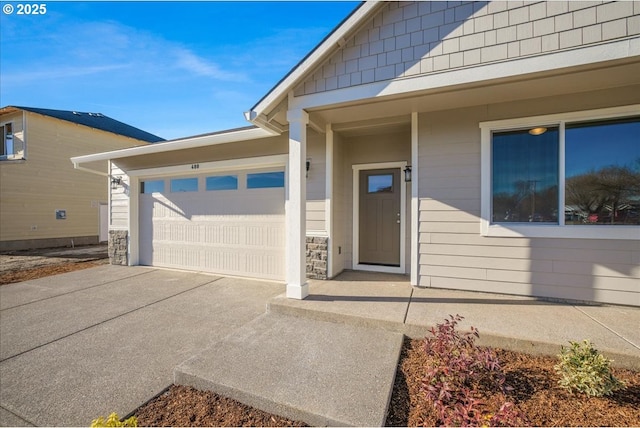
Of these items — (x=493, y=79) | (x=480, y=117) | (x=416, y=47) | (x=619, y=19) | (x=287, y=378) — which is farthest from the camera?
(x=480, y=117)

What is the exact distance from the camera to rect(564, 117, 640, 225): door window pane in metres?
3.32

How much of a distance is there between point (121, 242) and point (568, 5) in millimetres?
9399

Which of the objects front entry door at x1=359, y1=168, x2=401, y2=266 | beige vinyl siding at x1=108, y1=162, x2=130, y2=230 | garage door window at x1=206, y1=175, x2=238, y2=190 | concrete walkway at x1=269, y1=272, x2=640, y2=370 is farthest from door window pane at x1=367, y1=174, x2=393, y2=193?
beige vinyl siding at x1=108, y1=162, x2=130, y2=230

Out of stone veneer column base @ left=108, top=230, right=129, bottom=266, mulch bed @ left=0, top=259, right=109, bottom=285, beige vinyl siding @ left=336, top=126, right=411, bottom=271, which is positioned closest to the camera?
beige vinyl siding @ left=336, top=126, right=411, bottom=271

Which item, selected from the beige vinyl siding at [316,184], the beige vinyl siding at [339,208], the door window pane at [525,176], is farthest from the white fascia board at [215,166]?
the door window pane at [525,176]

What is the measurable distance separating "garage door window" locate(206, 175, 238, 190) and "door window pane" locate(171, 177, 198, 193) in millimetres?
405

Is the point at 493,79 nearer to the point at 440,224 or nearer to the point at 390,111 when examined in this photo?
the point at 390,111

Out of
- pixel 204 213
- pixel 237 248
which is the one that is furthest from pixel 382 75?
pixel 204 213

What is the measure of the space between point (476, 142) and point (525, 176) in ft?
2.65

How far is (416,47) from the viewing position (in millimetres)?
3117

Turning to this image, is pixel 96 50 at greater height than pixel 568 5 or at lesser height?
→ greater

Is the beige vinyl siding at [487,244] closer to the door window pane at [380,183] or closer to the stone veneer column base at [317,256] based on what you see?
the door window pane at [380,183]

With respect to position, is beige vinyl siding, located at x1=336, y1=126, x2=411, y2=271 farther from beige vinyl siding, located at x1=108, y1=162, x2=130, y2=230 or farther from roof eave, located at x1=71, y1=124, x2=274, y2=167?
beige vinyl siding, located at x1=108, y1=162, x2=130, y2=230

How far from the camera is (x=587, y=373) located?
1.93 metres
